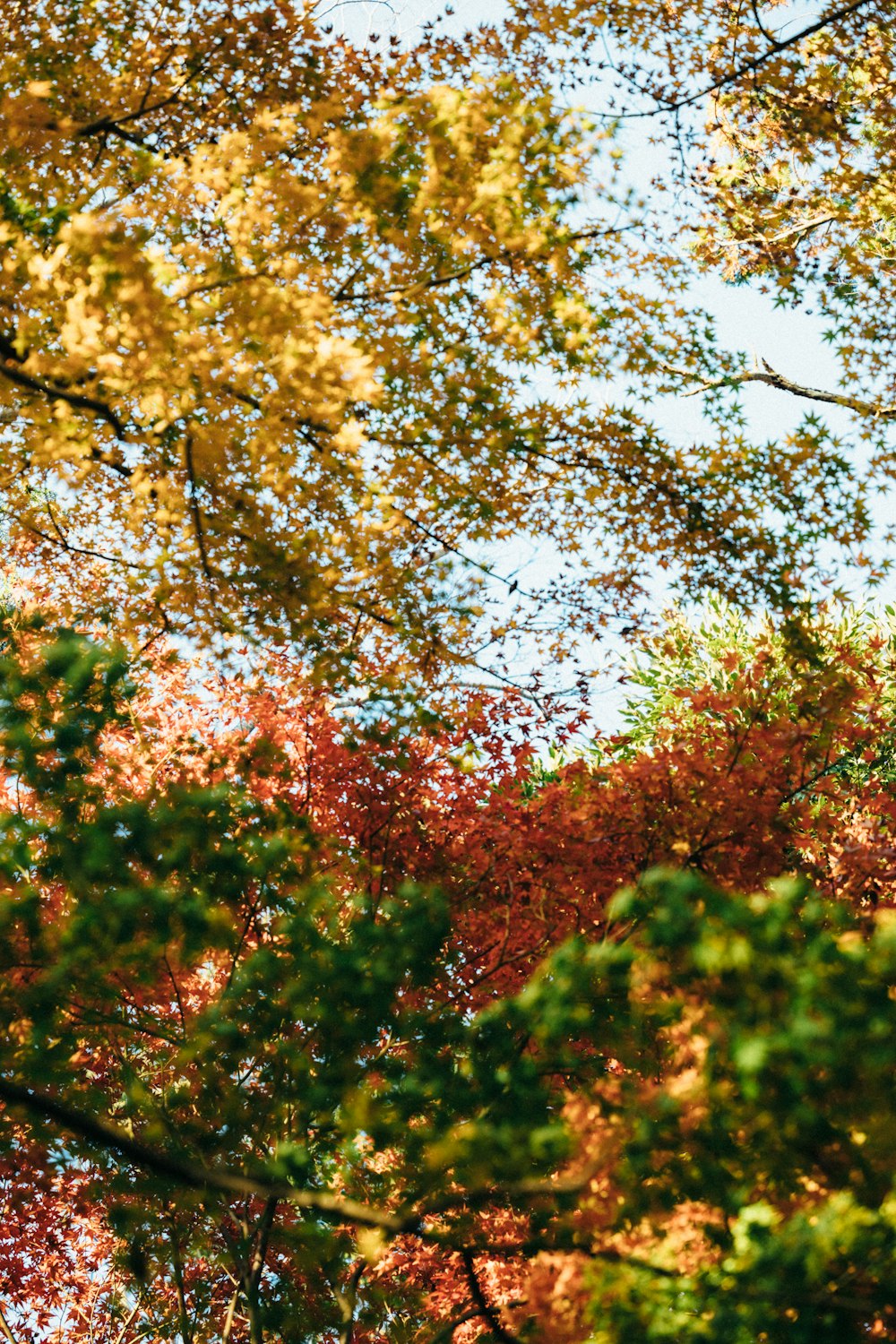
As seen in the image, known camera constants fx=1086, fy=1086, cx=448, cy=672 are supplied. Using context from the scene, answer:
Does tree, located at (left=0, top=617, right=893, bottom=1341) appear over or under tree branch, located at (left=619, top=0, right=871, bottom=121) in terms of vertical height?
under

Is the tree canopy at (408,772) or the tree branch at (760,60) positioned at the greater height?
the tree branch at (760,60)

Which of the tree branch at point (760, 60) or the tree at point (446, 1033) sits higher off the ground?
the tree branch at point (760, 60)

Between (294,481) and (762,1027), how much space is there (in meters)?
4.11

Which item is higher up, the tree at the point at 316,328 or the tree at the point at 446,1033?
the tree at the point at 316,328

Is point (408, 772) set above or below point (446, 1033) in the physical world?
above

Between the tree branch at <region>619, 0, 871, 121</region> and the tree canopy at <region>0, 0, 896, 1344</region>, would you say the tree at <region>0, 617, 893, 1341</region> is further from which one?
the tree branch at <region>619, 0, 871, 121</region>

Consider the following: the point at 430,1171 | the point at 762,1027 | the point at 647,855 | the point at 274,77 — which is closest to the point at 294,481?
the point at 274,77

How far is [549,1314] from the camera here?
172 inches

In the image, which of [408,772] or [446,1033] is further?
[408,772]

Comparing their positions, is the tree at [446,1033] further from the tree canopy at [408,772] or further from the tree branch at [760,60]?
the tree branch at [760,60]

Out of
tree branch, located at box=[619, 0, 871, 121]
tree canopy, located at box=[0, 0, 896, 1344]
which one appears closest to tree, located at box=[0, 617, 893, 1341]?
tree canopy, located at box=[0, 0, 896, 1344]

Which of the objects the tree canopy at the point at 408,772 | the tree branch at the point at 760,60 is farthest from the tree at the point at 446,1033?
the tree branch at the point at 760,60

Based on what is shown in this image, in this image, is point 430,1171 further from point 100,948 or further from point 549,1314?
point 100,948

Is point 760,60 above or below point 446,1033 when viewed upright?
above
